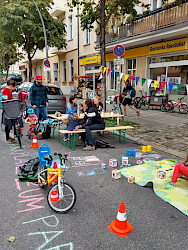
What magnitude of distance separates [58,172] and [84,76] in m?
18.1

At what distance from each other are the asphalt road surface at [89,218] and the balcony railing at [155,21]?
10.5 m

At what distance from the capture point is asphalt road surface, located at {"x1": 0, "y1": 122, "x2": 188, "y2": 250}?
2543 mm

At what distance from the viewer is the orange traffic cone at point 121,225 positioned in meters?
2.69

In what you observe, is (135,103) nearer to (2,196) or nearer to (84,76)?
(84,76)

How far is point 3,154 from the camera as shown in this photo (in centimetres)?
561

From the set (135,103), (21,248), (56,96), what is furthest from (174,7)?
(21,248)

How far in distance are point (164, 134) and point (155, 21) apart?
27.6 ft

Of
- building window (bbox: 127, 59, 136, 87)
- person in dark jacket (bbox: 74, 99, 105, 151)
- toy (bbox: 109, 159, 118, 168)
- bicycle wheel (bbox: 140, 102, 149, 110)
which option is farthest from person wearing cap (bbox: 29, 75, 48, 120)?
building window (bbox: 127, 59, 136, 87)

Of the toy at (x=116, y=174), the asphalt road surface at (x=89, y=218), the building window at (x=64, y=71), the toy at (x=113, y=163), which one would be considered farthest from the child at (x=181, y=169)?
the building window at (x=64, y=71)

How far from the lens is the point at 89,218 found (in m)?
3.01

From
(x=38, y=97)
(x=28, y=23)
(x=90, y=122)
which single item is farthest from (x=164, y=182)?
(x=28, y=23)

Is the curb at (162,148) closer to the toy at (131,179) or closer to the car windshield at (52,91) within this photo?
the toy at (131,179)

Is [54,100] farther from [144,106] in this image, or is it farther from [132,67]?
[132,67]

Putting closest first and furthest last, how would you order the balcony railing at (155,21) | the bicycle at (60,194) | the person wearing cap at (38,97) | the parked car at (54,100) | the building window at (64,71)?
the bicycle at (60,194) < the person wearing cap at (38,97) < the parked car at (54,100) < the balcony railing at (155,21) < the building window at (64,71)
